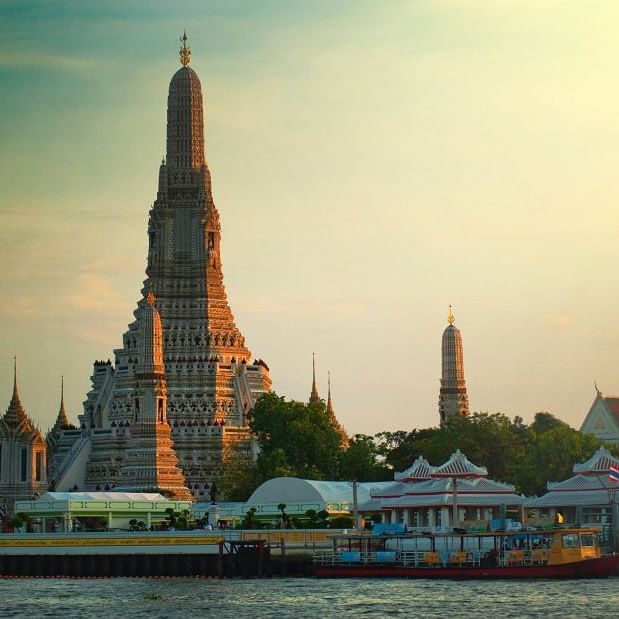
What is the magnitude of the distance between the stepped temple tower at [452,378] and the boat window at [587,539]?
59.0 m

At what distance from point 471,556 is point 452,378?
202ft

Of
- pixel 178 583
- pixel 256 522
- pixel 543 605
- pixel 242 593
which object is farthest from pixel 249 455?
pixel 543 605

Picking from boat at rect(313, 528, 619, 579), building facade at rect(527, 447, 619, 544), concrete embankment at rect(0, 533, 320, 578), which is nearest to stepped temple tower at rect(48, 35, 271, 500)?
concrete embankment at rect(0, 533, 320, 578)

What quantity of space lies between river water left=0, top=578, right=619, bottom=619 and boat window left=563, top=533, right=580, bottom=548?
2.08 meters

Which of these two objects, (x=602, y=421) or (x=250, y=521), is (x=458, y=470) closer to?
(x=250, y=521)

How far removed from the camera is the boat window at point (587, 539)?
94.9 metres

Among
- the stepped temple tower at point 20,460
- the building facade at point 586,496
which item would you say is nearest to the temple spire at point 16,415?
the stepped temple tower at point 20,460

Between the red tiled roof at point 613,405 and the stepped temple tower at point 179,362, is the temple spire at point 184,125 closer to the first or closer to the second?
the stepped temple tower at point 179,362

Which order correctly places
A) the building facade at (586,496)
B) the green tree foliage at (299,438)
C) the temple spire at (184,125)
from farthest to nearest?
1. the temple spire at (184,125)
2. the green tree foliage at (299,438)
3. the building facade at (586,496)

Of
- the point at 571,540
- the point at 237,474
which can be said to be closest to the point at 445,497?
the point at 571,540

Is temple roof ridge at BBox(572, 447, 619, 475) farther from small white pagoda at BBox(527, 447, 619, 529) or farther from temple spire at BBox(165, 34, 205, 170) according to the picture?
temple spire at BBox(165, 34, 205, 170)

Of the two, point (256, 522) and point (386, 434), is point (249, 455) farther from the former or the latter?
point (256, 522)

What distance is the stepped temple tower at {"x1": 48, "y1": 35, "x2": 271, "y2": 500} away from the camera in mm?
140625

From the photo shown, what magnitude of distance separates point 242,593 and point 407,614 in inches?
540
